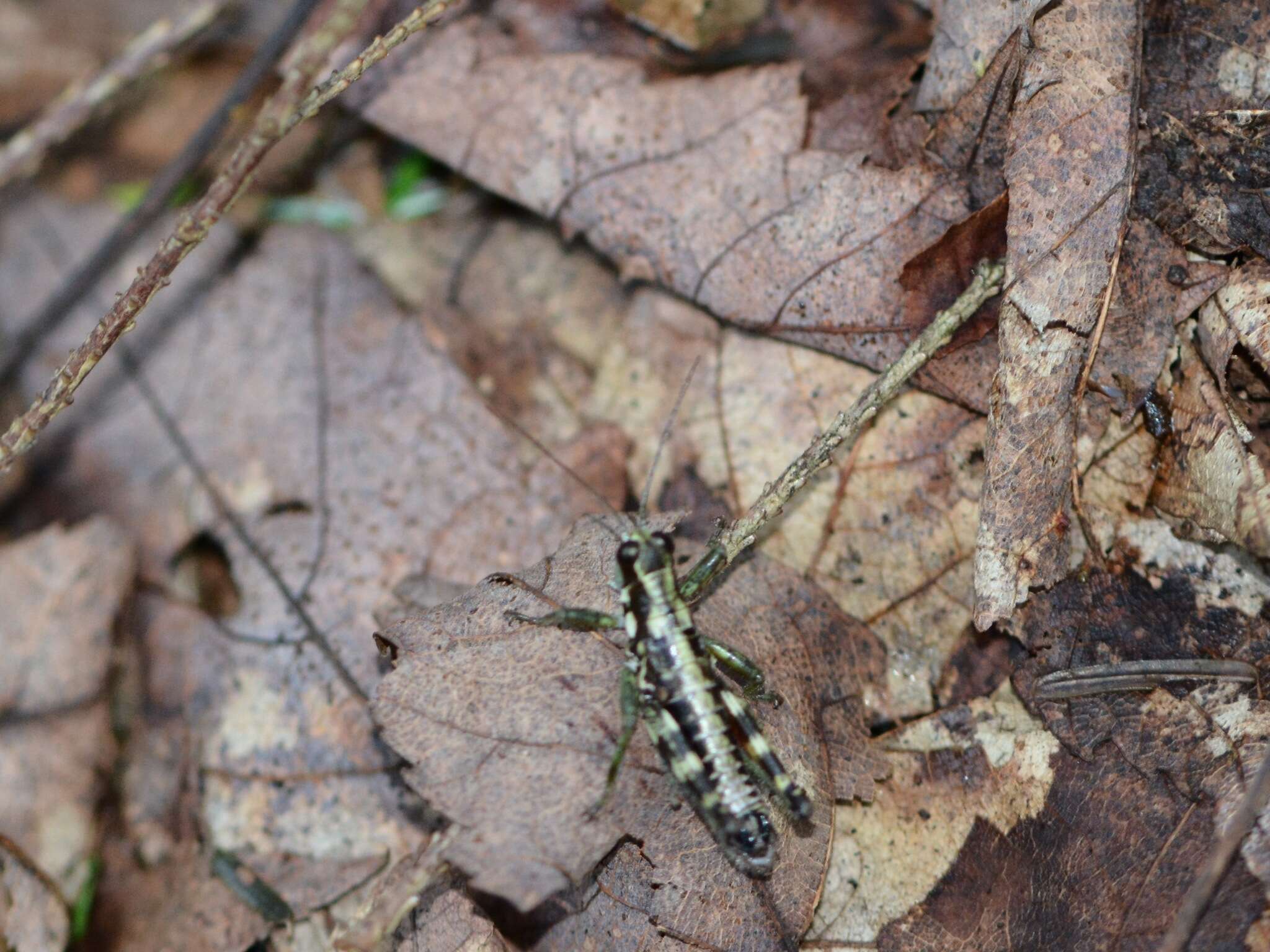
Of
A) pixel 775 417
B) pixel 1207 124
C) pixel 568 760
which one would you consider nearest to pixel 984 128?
pixel 1207 124

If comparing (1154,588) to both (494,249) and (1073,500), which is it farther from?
(494,249)

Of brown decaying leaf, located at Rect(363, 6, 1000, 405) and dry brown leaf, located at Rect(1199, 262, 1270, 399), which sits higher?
brown decaying leaf, located at Rect(363, 6, 1000, 405)

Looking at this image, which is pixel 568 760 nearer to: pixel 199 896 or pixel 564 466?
pixel 564 466

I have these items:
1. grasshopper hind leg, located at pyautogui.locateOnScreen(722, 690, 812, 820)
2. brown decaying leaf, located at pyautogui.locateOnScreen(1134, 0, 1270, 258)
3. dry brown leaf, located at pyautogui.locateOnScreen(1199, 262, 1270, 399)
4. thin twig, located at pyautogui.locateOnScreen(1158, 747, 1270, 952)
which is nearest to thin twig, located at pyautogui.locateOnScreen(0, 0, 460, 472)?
grasshopper hind leg, located at pyautogui.locateOnScreen(722, 690, 812, 820)

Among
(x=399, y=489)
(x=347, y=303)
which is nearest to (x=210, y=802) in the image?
(x=399, y=489)

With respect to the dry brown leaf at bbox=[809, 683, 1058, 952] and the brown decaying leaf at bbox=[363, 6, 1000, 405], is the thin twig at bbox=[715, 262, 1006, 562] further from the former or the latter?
the dry brown leaf at bbox=[809, 683, 1058, 952]

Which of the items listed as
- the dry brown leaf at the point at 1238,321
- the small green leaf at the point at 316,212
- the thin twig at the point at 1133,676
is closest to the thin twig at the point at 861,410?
the dry brown leaf at the point at 1238,321
